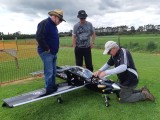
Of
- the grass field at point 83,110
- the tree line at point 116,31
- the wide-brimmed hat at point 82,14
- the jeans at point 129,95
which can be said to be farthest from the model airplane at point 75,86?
the tree line at point 116,31

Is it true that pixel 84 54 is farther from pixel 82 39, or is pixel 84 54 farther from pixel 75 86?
pixel 75 86

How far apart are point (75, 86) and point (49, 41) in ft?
4.60

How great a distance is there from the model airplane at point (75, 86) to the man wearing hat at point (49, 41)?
A: 0.32 metres

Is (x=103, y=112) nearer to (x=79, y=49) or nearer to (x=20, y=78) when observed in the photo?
(x=79, y=49)

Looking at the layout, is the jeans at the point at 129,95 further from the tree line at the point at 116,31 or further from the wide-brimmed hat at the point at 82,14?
the tree line at the point at 116,31

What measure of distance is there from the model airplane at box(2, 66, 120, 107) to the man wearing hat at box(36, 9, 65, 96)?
0.32 m

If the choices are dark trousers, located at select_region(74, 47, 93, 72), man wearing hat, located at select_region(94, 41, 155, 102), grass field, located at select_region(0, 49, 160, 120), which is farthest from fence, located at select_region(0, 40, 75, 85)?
man wearing hat, located at select_region(94, 41, 155, 102)

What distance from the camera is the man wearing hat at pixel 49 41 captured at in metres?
6.45

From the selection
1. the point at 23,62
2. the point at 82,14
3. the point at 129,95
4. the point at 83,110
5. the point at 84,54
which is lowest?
the point at 83,110

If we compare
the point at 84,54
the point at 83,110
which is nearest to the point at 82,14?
the point at 84,54

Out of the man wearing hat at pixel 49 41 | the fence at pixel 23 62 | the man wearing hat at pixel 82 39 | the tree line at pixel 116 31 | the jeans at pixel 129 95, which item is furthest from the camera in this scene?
the tree line at pixel 116 31


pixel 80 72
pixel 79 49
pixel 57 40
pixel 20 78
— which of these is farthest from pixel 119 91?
pixel 20 78

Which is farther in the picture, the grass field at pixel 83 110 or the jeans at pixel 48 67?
the jeans at pixel 48 67

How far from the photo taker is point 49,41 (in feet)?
22.2
